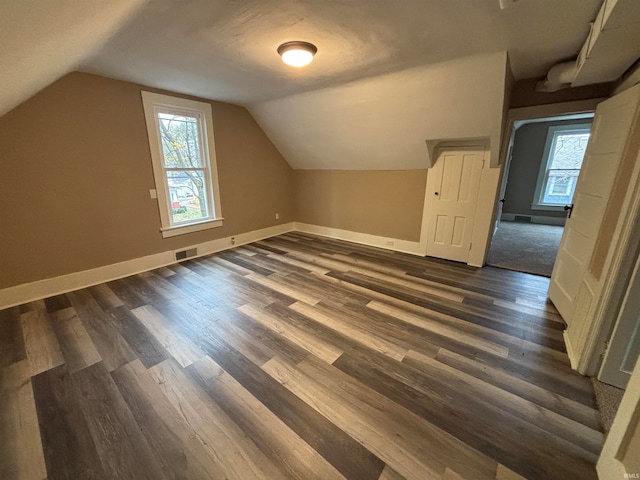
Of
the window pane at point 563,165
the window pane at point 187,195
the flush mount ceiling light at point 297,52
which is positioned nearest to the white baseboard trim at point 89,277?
the window pane at point 187,195

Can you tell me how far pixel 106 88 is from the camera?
9.46 ft

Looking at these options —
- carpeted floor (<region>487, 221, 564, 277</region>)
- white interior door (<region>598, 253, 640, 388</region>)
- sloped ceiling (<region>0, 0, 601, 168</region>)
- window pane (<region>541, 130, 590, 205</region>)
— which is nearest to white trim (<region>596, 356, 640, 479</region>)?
white interior door (<region>598, 253, 640, 388</region>)

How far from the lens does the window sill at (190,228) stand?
3.64m

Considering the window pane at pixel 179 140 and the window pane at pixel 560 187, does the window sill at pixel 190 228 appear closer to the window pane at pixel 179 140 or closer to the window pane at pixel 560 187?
the window pane at pixel 179 140

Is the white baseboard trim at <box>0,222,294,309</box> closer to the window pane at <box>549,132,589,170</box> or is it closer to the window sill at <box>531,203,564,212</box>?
the window sill at <box>531,203,564,212</box>

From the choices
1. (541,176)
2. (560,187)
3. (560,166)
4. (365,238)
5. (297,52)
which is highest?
(297,52)

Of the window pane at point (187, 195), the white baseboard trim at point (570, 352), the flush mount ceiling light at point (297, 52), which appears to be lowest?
the white baseboard trim at point (570, 352)

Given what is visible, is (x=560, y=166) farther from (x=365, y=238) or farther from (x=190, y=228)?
(x=190, y=228)

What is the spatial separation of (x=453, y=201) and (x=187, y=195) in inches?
159

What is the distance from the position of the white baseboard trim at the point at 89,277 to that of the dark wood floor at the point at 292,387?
14 centimetres

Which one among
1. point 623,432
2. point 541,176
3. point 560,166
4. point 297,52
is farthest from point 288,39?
point 560,166

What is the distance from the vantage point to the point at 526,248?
4492mm

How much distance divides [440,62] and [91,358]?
3988mm

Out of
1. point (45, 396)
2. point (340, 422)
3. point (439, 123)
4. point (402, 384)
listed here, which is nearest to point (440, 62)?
point (439, 123)
